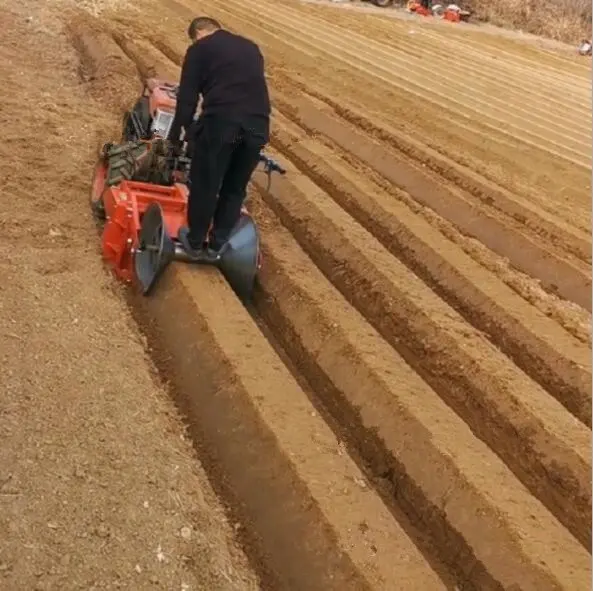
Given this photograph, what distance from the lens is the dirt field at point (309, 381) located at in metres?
3.84

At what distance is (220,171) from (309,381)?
1.41 meters

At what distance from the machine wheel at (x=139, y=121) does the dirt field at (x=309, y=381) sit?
38cm

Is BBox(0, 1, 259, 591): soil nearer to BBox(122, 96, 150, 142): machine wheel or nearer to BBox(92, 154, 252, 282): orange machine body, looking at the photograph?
BBox(92, 154, 252, 282): orange machine body

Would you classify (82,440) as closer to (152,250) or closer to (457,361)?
(152,250)

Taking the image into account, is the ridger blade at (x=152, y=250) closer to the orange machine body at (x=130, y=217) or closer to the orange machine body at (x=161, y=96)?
the orange machine body at (x=130, y=217)

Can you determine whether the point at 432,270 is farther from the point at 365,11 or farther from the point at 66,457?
the point at 365,11

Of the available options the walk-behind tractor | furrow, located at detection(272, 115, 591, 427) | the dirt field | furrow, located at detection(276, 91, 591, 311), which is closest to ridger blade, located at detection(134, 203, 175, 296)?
the walk-behind tractor

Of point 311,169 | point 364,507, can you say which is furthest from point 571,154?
point 364,507

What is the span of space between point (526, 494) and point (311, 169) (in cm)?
462

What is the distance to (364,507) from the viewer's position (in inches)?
159

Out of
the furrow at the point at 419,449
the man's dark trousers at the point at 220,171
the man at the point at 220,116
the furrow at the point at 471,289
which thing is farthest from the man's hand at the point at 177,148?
the furrow at the point at 471,289

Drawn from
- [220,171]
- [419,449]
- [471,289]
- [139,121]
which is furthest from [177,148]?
[419,449]

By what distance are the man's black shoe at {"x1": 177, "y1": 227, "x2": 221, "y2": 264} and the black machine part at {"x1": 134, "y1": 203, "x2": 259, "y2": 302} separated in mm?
30

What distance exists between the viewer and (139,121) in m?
7.34
